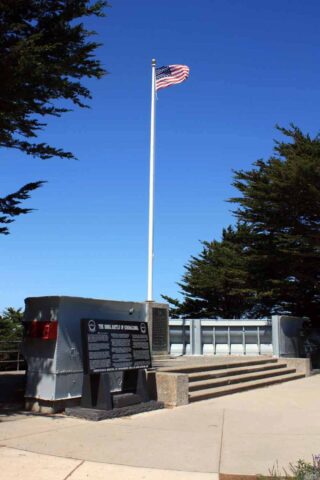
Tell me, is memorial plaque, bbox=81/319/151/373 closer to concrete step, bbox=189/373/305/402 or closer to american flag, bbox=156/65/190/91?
concrete step, bbox=189/373/305/402

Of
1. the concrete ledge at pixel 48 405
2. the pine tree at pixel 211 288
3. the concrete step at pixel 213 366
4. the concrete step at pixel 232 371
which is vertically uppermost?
the pine tree at pixel 211 288

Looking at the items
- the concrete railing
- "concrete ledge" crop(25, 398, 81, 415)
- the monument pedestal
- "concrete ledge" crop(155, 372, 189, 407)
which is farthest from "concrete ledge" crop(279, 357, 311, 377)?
"concrete ledge" crop(25, 398, 81, 415)

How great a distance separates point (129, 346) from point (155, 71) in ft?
46.2

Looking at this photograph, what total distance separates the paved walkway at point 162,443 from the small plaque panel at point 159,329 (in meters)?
6.14

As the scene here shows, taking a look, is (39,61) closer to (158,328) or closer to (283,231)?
(158,328)

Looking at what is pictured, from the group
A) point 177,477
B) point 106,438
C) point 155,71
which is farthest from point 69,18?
point 155,71

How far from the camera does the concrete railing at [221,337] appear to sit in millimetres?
20562

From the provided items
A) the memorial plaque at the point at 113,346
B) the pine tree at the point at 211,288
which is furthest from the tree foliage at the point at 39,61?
the pine tree at the point at 211,288

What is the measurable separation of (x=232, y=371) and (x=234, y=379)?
17.7 inches

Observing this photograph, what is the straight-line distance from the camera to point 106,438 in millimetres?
7777

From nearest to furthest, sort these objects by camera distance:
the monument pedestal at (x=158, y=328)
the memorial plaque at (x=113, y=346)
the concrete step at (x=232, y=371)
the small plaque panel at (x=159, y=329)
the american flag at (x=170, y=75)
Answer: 1. the memorial plaque at (x=113, y=346)
2. the concrete step at (x=232, y=371)
3. the monument pedestal at (x=158, y=328)
4. the small plaque panel at (x=159, y=329)
5. the american flag at (x=170, y=75)

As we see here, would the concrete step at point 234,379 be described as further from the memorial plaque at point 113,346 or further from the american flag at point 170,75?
the american flag at point 170,75

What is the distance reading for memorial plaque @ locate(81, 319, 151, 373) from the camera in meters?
9.66

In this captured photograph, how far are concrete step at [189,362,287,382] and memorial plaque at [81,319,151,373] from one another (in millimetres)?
2204
